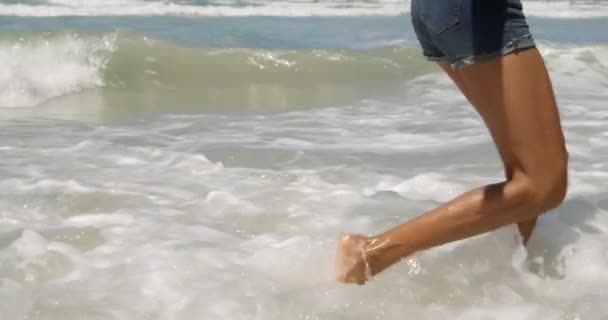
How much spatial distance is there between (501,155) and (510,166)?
0.31 ft

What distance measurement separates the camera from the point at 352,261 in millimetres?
3133

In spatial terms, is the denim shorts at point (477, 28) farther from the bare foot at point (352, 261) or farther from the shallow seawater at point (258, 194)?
the shallow seawater at point (258, 194)

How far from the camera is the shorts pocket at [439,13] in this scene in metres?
2.71

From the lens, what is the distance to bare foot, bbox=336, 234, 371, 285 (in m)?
3.10

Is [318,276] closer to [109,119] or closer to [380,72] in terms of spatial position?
[109,119]

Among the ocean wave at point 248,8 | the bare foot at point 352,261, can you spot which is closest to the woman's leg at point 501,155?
the bare foot at point 352,261

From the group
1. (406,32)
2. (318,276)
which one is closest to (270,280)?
(318,276)

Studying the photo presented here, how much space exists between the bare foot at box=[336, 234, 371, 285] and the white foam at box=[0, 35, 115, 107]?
17.9 ft

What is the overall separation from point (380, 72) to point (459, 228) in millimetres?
6560

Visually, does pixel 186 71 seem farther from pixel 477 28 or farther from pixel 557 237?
pixel 477 28

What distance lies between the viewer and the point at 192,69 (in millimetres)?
9406

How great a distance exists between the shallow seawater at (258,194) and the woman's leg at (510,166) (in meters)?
0.21

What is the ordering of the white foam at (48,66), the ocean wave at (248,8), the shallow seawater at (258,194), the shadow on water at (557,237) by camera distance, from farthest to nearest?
the ocean wave at (248,8) → the white foam at (48,66) → the shadow on water at (557,237) → the shallow seawater at (258,194)

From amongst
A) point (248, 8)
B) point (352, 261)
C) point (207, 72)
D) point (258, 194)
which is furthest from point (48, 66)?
point (248, 8)
